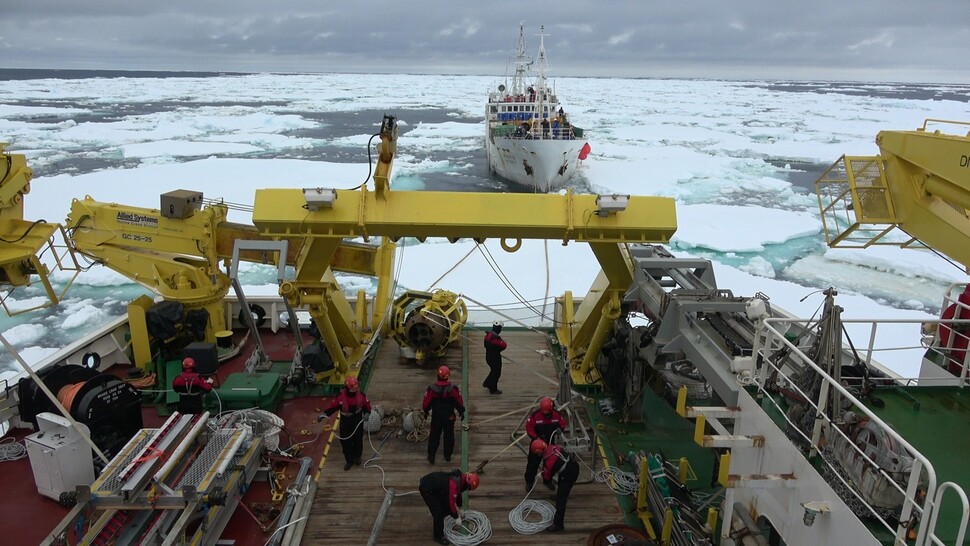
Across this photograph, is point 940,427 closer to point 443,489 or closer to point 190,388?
point 443,489

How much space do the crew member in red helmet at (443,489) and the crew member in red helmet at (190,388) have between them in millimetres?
2825

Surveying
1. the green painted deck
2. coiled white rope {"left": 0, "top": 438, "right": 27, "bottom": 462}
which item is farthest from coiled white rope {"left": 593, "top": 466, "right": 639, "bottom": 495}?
coiled white rope {"left": 0, "top": 438, "right": 27, "bottom": 462}

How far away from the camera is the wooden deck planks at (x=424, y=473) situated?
514 centimetres

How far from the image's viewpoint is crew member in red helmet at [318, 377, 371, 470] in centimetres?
575

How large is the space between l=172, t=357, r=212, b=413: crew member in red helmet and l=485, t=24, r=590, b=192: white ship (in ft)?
64.4

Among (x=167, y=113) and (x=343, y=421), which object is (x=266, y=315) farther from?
(x=167, y=113)

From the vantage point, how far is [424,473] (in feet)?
19.4

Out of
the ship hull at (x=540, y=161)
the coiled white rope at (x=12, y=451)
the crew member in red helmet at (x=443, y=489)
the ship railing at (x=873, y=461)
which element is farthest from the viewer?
the ship hull at (x=540, y=161)

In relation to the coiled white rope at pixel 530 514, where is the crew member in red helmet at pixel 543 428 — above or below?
above

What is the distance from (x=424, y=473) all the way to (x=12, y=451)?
4.07 meters

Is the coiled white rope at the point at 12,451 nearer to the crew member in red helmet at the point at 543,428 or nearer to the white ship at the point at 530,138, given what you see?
the crew member in red helmet at the point at 543,428

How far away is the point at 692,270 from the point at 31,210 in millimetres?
21003

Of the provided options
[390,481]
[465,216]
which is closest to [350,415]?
[390,481]

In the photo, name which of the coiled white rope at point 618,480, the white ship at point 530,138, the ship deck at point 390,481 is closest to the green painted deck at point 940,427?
the coiled white rope at point 618,480
